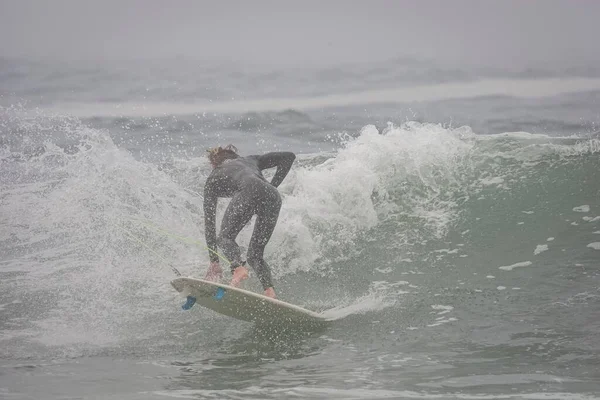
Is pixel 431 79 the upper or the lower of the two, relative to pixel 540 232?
upper

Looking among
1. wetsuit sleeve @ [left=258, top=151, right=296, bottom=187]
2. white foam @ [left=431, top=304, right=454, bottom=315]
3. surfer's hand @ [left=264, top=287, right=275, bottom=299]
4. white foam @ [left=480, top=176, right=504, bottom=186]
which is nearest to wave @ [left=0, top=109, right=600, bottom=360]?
white foam @ [left=480, top=176, right=504, bottom=186]

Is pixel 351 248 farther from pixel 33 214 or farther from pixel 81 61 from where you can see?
pixel 81 61

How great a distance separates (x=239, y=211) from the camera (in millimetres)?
5480

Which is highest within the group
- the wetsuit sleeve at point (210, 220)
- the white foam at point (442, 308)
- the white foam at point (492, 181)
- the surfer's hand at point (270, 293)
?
the wetsuit sleeve at point (210, 220)

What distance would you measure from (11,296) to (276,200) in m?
2.26

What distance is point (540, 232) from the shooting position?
6.75 metres

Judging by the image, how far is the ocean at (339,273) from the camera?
165 inches

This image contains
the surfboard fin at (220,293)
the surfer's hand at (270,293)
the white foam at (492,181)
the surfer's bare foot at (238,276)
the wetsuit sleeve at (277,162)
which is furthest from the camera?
the white foam at (492,181)

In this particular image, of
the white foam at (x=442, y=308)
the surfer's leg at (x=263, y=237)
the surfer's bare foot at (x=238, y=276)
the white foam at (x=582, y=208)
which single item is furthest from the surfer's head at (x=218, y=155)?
the white foam at (x=582, y=208)

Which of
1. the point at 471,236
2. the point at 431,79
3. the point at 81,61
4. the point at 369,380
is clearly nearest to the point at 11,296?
the point at 369,380

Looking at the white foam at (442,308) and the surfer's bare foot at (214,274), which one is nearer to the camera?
the white foam at (442,308)

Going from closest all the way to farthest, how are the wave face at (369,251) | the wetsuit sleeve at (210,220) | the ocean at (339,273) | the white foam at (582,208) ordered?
the ocean at (339,273) → the wave face at (369,251) → the wetsuit sleeve at (210,220) → the white foam at (582,208)

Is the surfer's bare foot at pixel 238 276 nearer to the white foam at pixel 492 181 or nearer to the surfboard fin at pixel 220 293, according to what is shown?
the surfboard fin at pixel 220 293

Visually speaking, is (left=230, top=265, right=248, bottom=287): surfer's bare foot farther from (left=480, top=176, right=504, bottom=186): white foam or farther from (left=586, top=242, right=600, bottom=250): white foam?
(left=480, top=176, right=504, bottom=186): white foam
